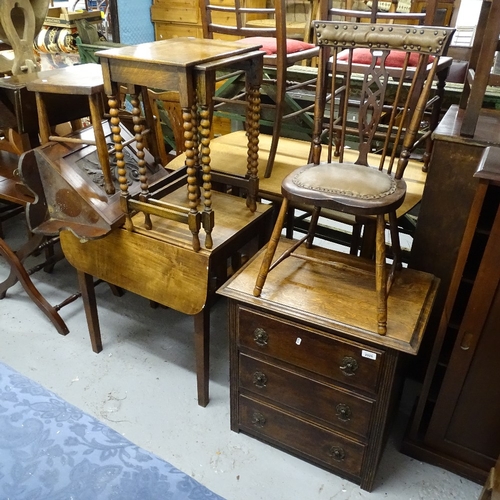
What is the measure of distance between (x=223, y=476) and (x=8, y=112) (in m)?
1.80

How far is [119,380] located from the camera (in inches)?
83.0

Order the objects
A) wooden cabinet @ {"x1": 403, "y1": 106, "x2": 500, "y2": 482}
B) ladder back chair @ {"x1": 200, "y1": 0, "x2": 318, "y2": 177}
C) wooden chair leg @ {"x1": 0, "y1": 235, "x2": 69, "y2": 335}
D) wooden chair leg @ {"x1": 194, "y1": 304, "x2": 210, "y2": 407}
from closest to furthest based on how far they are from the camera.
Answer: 1. wooden cabinet @ {"x1": 403, "y1": 106, "x2": 500, "y2": 482}
2. wooden chair leg @ {"x1": 194, "y1": 304, "x2": 210, "y2": 407}
3. ladder back chair @ {"x1": 200, "y1": 0, "x2": 318, "y2": 177}
4. wooden chair leg @ {"x1": 0, "y1": 235, "x2": 69, "y2": 335}

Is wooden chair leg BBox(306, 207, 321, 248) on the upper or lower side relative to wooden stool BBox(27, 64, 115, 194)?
lower

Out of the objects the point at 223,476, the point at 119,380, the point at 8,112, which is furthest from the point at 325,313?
the point at 8,112

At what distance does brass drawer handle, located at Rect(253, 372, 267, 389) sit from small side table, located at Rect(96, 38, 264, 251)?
0.49 metres

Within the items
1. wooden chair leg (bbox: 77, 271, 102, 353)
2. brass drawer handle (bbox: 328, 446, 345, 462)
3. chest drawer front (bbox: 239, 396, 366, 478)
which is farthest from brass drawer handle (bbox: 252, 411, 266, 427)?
wooden chair leg (bbox: 77, 271, 102, 353)

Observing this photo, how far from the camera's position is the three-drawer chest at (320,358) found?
4.66 ft

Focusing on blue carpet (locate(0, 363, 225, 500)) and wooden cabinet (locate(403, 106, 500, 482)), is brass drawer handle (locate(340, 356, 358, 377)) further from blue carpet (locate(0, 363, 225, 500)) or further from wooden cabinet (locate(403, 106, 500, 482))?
blue carpet (locate(0, 363, 225, 500))

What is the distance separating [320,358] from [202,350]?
551 mm

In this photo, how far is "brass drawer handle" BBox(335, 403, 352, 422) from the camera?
1526 mm

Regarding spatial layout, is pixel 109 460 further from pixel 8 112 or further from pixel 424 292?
pixel 8 112

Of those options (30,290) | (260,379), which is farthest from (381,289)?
(30,290)

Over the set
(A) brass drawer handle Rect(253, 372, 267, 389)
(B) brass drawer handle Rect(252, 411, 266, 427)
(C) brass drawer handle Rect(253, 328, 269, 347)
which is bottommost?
(B) brass drawer handle Rect(252, 411, 266, 427)

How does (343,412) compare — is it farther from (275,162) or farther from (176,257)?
(275,162)
